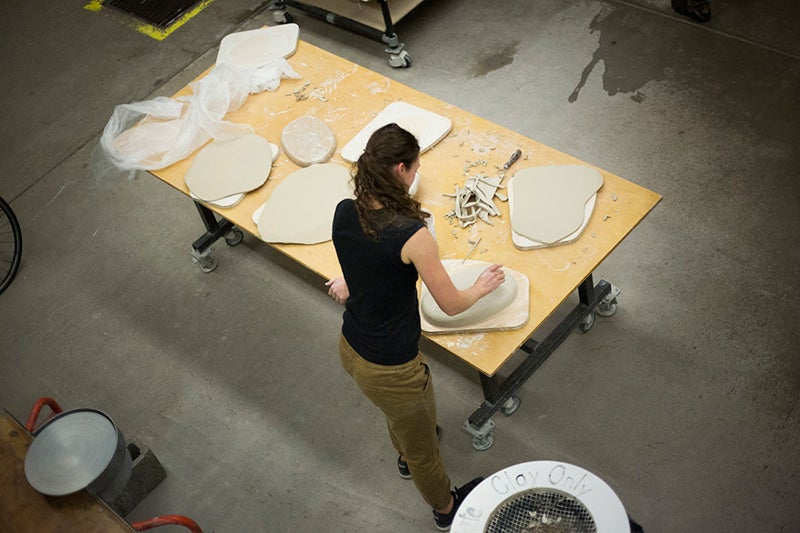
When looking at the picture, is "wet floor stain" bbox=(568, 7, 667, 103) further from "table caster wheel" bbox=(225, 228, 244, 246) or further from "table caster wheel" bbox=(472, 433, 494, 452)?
"table caster wheel" bbox=(472, 433, 494, 452)

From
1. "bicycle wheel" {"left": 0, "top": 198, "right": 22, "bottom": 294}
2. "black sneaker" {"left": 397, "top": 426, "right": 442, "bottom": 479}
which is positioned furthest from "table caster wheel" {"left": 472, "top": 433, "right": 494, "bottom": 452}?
"bicycle wheel" {"left": 0, "top": 198, "right": 22, "bottom": 294}

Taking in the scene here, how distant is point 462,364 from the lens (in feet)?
11.3

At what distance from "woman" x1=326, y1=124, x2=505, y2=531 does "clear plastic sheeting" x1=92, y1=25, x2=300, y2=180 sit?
1220mm

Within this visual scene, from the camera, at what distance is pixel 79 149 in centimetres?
480

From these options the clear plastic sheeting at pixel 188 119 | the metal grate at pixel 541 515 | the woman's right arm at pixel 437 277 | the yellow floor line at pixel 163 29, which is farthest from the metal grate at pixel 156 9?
the metal grate at pixel 541 515

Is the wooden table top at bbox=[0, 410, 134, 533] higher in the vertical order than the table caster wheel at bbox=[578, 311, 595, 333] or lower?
higher

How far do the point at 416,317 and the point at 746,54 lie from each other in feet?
9.08

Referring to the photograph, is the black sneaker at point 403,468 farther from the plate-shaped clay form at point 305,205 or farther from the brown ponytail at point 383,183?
the brown ponytail at point 383,183

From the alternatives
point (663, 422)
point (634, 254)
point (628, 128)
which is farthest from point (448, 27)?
point (663, 422)

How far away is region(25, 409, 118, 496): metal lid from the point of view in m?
2.72

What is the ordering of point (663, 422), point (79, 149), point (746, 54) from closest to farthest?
point (663, 422) → point (746, 54) → point (79, 149)

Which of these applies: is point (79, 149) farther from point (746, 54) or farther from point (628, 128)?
point (746, 54)

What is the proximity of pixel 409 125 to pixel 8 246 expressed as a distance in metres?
2.31

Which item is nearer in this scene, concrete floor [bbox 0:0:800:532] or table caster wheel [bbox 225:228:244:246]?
concrete floor [bbox 0:0:800:532]
